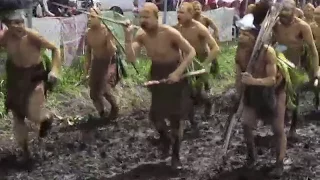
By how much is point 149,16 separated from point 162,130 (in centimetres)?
120

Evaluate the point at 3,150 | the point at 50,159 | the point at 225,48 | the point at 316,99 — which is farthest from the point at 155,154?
A: the point at 225,48

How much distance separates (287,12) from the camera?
8.09 meters

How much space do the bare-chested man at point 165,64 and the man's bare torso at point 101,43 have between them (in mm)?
1957

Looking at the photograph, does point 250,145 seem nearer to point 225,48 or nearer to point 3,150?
point 3,150

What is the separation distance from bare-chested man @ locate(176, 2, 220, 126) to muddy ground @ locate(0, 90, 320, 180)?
0.58 m

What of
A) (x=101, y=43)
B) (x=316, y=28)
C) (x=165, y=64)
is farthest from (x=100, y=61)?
(x=316, y=28)

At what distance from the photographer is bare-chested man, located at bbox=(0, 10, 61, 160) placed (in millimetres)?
7316

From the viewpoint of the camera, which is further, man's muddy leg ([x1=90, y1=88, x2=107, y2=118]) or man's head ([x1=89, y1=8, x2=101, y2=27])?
man's muddy leg ([x1=90, y1=88, x2=107, y2=118])

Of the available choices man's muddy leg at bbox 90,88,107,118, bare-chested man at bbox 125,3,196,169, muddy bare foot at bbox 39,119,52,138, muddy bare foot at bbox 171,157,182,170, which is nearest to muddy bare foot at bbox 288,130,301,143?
bare-chested man at bbox 125,3,196,169

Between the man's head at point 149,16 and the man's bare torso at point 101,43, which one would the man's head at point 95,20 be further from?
the man's head at point 149,16

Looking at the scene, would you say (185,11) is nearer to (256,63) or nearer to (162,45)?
(162,45)

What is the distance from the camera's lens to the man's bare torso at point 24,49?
7.32 m

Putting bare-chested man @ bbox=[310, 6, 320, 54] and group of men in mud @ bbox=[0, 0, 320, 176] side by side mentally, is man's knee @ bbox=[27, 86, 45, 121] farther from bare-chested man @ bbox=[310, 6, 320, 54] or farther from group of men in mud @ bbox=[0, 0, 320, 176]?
bare-chested man @ bbox=[310, 6, 320, 54]

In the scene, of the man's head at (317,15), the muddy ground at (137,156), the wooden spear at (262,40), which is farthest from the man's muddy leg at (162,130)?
the man's head at (317,15)
